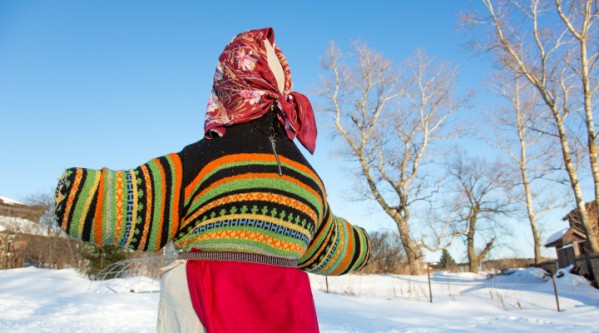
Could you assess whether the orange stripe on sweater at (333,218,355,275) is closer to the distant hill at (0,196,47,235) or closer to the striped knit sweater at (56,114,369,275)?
the striped knit sweater at (56,114,369,275)

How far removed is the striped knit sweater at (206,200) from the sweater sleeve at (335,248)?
0.15m

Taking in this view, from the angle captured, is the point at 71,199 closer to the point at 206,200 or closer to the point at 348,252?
the point at 206,200

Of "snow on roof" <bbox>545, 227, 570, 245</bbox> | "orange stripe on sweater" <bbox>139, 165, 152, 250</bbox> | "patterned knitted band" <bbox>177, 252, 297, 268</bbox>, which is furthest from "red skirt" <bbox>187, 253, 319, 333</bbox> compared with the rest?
"snow on roof" <bbox>545, 227, 570, 245</bbox>

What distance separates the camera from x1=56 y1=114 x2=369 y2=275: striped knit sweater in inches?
40.6

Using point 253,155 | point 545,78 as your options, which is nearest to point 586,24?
point 545,78

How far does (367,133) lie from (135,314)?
11.4m

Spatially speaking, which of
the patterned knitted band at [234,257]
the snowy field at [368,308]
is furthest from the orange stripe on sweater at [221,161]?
the snowy field at [368,308]

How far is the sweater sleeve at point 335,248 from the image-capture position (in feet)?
4.70

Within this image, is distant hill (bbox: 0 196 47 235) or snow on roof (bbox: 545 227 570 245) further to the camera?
distant hill (bbox: 0 196 47 235)

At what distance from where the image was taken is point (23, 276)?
42.0 feet

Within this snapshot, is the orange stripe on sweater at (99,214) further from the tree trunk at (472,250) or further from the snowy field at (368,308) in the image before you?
the tree trunk at (472,250)

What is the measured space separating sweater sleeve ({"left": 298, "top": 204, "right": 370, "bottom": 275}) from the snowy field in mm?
1958

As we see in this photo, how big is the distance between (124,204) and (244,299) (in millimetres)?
343

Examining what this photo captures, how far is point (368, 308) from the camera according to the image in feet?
26.2
